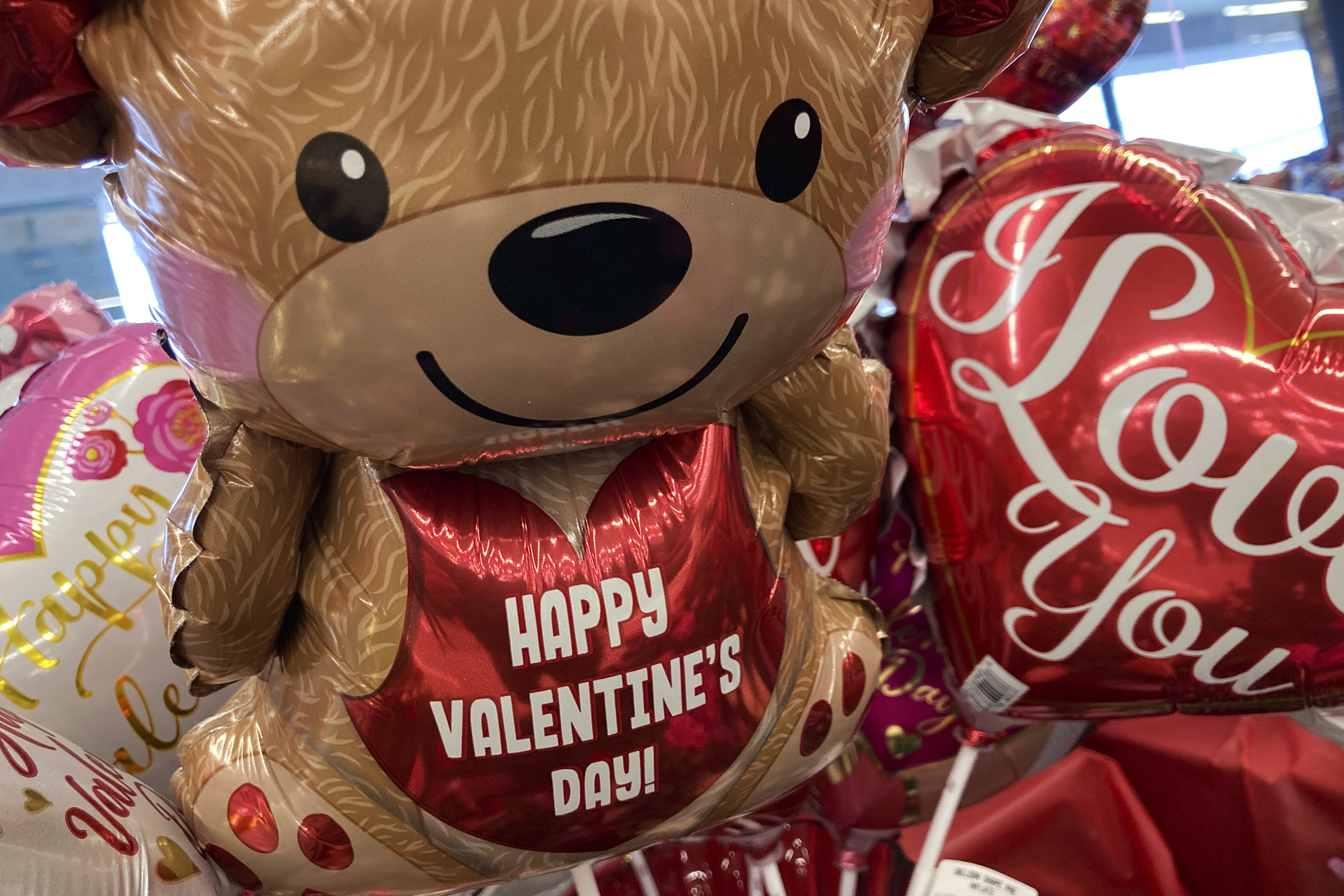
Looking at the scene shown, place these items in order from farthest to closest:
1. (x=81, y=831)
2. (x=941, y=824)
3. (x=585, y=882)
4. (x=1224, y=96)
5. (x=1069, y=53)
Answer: (x=1224, y=96) → (x=1069, y=53) → (x=941, y=824) → (x=585, y=882) → (x=81, y=831)

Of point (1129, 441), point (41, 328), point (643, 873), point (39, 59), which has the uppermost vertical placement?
point (39, 59)

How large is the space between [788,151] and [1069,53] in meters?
0.75

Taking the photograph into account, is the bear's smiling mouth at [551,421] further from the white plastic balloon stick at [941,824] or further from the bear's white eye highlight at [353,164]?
the white plastic balloon stick at [941,824]

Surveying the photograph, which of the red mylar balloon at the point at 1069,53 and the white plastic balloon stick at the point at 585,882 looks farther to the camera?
the red mylar balloon at the point at 1069,53

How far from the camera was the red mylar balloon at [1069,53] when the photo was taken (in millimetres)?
1018

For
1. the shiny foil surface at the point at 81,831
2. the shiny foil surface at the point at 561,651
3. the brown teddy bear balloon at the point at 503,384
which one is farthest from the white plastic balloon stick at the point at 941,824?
the shiny foil surface at the point at 81,831

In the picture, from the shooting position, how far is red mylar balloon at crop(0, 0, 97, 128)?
414mm

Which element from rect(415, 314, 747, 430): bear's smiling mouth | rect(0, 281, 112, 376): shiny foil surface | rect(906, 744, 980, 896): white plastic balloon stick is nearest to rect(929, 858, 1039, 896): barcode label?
rect(906, 744, 980, 896): white plastic balloon stick

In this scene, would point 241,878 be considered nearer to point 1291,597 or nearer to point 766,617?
point 766,617

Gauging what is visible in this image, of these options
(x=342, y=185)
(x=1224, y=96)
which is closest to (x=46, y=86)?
(x=342, y=185)

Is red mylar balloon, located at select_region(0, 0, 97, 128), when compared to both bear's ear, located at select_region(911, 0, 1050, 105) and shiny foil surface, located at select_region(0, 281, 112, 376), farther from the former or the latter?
shiny foil surface, located at select_region(0, 281, 112, 376)

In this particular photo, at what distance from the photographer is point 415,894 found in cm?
65

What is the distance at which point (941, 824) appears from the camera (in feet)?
2.81

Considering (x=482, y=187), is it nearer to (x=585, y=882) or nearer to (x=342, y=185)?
(x=342, y=185)
